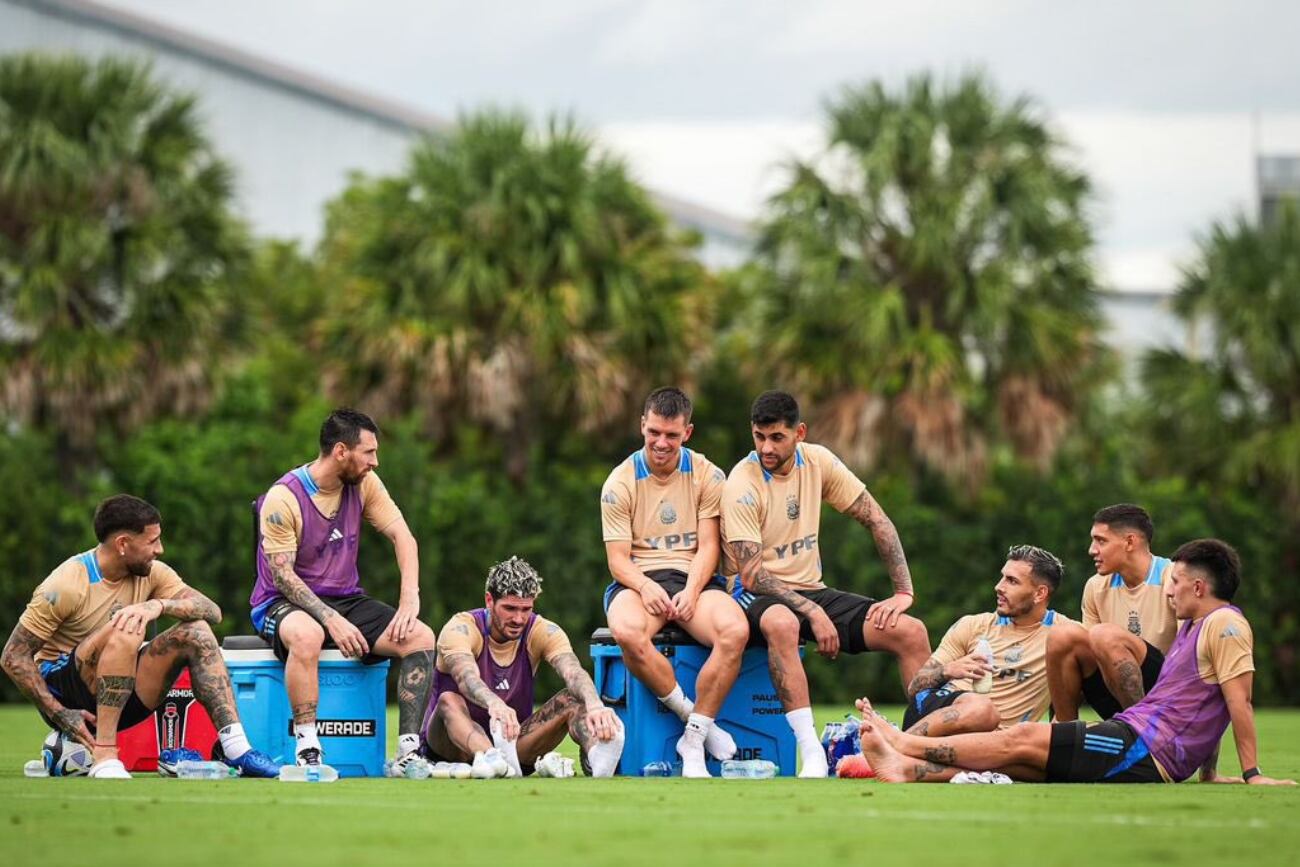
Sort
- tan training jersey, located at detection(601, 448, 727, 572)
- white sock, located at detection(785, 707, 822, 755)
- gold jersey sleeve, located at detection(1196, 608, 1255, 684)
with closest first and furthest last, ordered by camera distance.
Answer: gold jersey sleeve, located at detection(1196, 608, 1255, 684) → white sock, located at detection(785, 707, 822, 755) → tan training jersey, located at detection(601, 448, 727, 572)

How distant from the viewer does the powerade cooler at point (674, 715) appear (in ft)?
32.7

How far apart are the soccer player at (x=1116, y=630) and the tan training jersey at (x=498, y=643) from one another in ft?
8.01

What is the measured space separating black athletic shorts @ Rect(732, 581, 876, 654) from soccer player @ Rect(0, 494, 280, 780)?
2.43 metres

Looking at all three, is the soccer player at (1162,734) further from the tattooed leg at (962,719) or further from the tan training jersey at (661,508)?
the tan training jersey at (661,508)

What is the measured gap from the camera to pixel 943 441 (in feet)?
74.7

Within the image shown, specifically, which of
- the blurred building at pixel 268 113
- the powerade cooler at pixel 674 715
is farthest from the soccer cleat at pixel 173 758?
the blurred building at pixel 268 113

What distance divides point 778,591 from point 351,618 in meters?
2.14

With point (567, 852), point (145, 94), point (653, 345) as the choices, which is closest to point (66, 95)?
point (145, 94)

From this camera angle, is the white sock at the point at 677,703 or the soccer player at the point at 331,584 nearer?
the soccer player at the point at 331,584

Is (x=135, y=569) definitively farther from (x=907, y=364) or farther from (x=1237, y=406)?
(x=1237, y=406)

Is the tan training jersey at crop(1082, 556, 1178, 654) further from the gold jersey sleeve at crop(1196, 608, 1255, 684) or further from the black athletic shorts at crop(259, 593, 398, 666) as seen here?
the black athletic shorts at crop(259, 593, 398, 666)

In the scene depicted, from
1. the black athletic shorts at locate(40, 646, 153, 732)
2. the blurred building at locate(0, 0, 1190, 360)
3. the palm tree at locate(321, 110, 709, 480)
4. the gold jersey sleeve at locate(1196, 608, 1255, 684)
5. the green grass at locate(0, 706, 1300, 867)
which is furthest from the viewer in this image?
the blurred building at locate(0, 0, 1190, 360)

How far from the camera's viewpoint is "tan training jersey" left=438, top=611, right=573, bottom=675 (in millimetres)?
9945

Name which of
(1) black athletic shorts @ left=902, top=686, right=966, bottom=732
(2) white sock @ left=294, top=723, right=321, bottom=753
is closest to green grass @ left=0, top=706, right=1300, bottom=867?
(2) white sock @ left=294, top=723, right=321, bottom=753
